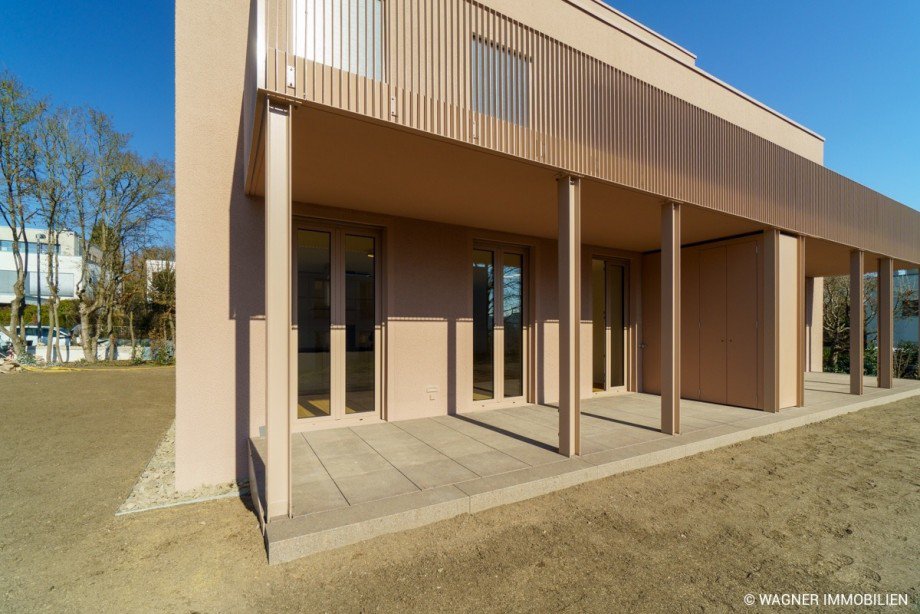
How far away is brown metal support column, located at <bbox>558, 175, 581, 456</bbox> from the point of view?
4.01 meters

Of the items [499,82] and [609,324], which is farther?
[609,324]

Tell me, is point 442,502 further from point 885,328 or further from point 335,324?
point 885,328

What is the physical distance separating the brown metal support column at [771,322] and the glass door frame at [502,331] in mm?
3560

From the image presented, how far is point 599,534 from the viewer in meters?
2.95

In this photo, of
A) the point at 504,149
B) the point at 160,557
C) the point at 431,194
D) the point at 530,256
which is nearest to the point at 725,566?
the point at 504,149

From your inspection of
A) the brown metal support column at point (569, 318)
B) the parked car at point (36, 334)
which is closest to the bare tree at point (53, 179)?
the parked car at point (36, 334)

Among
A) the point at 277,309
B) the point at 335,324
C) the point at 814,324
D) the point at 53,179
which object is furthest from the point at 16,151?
the point at 814,324

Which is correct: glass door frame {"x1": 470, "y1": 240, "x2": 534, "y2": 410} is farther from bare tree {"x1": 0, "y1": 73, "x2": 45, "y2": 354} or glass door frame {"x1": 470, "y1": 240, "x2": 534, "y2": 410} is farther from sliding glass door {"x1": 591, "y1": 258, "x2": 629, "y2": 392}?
bare tree {"x1": 0, "y1": 73, "x2": 45, "y2": 354}

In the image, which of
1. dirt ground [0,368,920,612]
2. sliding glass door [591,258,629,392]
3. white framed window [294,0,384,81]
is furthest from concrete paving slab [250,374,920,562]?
white framed window [294,0,384,81]

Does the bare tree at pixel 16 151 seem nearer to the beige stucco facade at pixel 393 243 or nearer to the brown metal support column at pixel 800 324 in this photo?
the beige stucco facade at pixel 393 243

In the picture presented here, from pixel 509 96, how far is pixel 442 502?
351 cm

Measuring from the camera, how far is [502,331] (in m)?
6.49

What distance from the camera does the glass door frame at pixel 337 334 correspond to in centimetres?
500

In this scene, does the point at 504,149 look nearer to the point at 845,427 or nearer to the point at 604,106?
the point at 604,106
